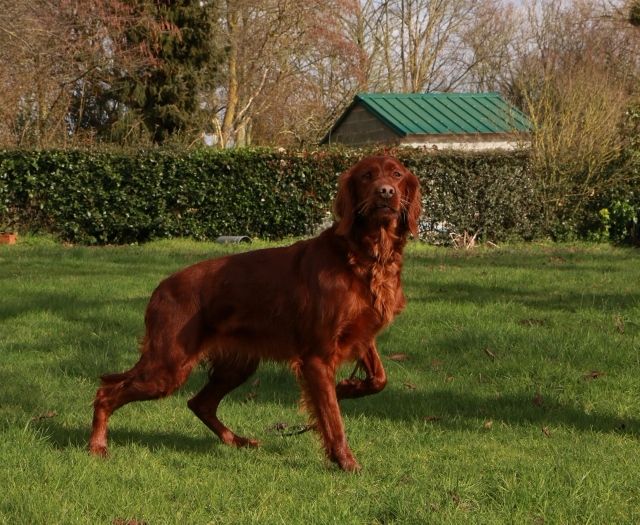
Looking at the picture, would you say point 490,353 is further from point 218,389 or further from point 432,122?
point 432,122

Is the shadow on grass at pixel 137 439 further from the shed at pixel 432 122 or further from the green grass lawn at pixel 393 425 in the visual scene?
the shed at pixel 432 122

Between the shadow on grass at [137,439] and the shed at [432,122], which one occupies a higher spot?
the shed at [432,122]

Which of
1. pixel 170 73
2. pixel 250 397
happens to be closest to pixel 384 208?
pixel 250 397

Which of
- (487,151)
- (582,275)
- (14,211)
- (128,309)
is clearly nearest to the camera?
(128,309)

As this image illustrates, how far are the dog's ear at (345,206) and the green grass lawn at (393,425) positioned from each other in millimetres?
1199

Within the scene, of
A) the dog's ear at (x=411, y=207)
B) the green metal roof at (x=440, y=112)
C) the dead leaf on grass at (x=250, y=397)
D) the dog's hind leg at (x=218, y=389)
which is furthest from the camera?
the green metal roof at (x=440, y=112)

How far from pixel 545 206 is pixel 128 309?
11.6 meters

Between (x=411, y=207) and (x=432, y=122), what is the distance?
18.6 metres

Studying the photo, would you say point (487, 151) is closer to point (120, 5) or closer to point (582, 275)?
point (582, 275)

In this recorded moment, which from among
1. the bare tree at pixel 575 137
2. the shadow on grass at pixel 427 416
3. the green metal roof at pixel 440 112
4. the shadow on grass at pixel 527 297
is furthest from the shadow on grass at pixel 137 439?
the green metal roof at pixel 440 112

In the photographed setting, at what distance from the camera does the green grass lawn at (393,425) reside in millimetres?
3648

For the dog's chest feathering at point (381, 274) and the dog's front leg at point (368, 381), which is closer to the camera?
the dog's chest feathering at point (381, 274)

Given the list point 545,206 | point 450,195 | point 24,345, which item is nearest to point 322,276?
point 24,345

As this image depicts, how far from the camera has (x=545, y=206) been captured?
59.0 feet
